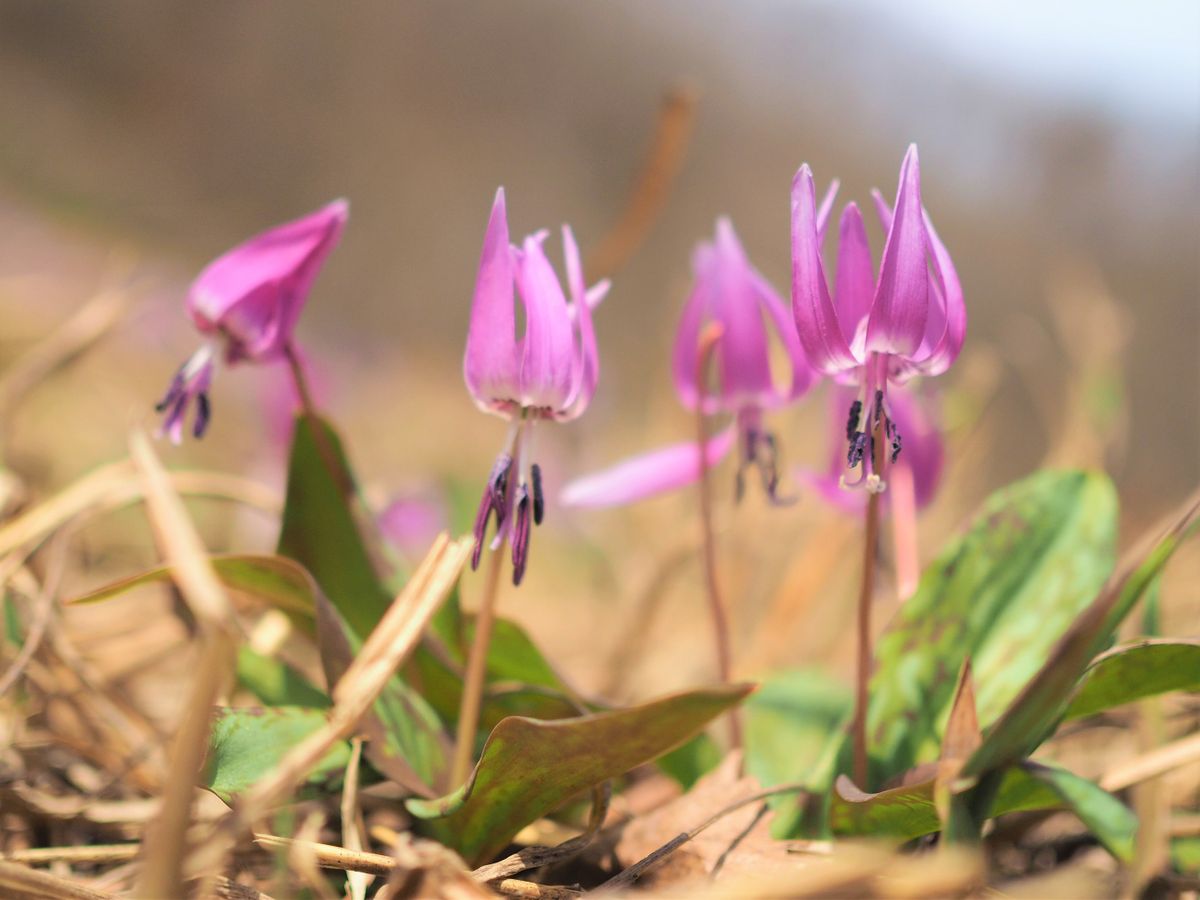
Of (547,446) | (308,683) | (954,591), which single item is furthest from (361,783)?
(547,446)

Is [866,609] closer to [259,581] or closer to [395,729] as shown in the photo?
[395,729]

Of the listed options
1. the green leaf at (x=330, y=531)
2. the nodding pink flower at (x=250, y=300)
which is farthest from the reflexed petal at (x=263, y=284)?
the green leaf at (x=330, y=531)

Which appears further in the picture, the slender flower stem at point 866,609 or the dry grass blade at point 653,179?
the dry grass blade at point 653,179

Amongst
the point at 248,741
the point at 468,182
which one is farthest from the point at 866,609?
the point at 468,182

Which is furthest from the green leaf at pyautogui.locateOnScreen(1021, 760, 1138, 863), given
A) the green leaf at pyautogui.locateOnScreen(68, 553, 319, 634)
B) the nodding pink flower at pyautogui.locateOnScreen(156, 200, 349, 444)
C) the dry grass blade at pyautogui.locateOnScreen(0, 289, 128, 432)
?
the dry grass blade at pyautogui.locateOnScreen(0, 289, 128, 432)

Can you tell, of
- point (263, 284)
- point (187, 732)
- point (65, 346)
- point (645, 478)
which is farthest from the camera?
point (65, 346)

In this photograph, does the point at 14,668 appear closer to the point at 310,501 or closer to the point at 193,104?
the point at 310,501

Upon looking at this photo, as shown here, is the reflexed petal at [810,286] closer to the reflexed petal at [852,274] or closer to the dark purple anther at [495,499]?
the reflexed petal at [852,274]
